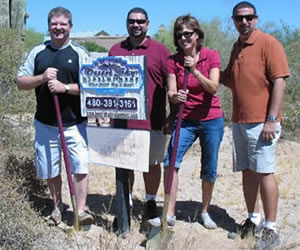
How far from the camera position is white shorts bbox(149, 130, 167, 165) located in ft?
17.5

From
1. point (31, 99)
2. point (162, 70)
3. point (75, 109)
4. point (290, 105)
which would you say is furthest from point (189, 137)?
point (290, 105)

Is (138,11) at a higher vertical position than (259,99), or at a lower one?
higher

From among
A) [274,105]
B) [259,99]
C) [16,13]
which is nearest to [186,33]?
[259,99]

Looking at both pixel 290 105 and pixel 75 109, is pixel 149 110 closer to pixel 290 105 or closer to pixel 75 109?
pixel 75 109

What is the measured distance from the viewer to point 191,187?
24.6 ft

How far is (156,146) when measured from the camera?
5398 mm

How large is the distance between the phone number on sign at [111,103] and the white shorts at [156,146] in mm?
562

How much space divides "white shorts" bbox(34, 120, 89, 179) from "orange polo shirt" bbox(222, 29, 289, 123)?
1.52 m

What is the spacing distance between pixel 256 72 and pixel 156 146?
1260 millimetres

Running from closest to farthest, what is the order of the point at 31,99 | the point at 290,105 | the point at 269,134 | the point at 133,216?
1. the point at 269,134
2. the point at 133,216
3. the point at 31,99
4. the point at 290,105

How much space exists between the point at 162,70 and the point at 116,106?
0.61 metres

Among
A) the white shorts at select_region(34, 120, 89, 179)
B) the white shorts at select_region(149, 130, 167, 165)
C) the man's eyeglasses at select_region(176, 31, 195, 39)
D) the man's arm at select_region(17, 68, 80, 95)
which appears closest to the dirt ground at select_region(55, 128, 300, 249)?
the white shorts at select_region(34, 120, 89, 179)

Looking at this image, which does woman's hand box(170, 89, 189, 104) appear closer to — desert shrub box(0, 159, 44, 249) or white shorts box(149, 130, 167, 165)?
white shorts box(149, 130, 167, 165)

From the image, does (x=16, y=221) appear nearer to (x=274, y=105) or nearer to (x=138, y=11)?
(x=138, y=11)
